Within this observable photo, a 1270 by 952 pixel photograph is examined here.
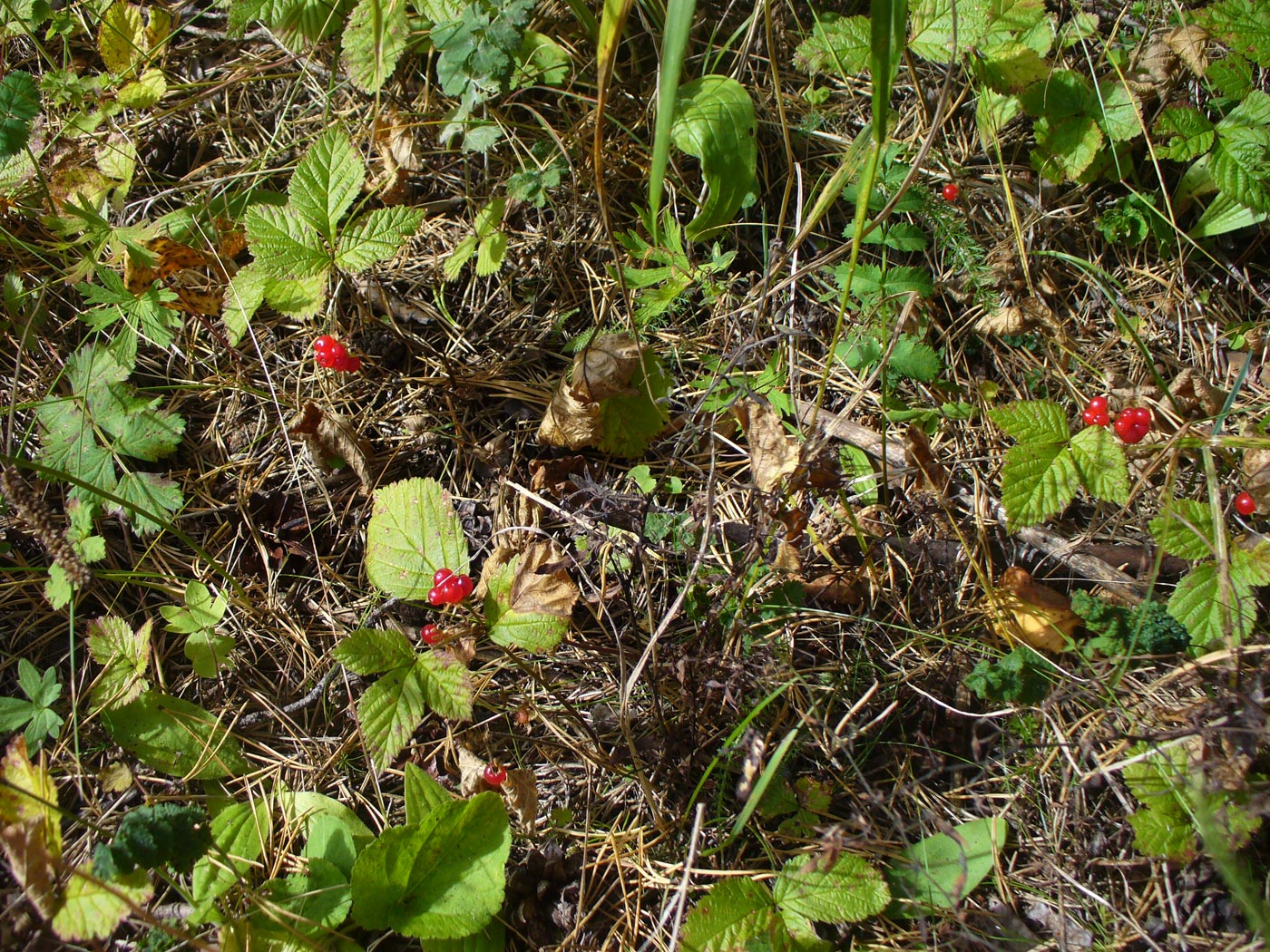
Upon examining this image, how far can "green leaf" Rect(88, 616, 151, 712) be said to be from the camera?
188cm

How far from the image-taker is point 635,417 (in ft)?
6.70

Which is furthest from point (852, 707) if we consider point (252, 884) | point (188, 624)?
point (188, 624)

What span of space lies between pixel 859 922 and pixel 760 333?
1.40 meters

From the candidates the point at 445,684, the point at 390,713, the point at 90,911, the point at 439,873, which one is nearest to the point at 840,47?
the point at 445,684

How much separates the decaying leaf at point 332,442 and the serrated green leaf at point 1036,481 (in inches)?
60.9

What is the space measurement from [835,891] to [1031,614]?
2.45ft

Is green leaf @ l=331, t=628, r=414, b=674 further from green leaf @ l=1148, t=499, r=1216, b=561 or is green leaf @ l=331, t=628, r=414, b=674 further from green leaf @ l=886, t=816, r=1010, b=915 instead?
green leaf @ l=1148, t=499, r=1216, b=561

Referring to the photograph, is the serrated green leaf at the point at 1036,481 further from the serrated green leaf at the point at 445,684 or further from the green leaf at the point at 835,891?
the serrated green leaf at the point at 445,684

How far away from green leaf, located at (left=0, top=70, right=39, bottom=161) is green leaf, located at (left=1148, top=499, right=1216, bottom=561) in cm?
291

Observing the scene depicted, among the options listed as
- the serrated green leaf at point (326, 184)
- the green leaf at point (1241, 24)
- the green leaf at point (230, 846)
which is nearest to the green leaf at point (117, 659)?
the green leaf at point (230, 846)

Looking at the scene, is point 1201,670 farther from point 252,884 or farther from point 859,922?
point 252,884

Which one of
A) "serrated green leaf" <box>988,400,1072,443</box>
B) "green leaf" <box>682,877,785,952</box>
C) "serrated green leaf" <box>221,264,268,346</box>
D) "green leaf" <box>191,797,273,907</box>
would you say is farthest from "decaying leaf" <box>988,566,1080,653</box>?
"serrated green leaf" <box>221,264,268,346</box>

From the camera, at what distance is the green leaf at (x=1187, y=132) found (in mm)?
2109

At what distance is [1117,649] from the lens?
5.72 ft
